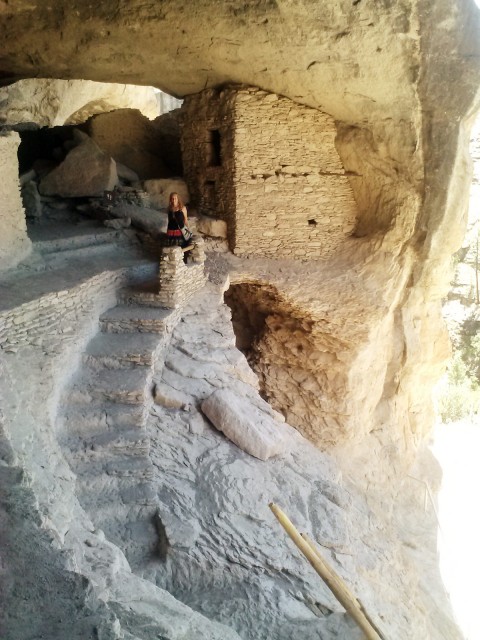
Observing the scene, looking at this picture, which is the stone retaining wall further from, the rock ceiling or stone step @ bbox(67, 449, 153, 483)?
the rock ceiling

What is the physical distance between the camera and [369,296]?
27.8ft

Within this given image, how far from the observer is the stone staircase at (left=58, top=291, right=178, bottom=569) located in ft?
15.1

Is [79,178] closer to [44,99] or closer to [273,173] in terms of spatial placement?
[44,99]

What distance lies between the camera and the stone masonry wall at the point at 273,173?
8453mm

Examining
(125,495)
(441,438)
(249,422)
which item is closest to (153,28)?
(249,422)

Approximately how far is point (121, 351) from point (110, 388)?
2.05ft

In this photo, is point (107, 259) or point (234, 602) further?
point (107, 259)

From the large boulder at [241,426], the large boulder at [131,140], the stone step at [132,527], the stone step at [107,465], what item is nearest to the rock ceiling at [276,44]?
the large boulder at [131,140]

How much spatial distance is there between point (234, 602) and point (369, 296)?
17.7ft

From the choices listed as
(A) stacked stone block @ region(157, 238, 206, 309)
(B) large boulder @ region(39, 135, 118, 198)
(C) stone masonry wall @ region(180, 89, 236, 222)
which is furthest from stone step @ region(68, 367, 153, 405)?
(B) large boulder @ region(39, 135, 118, 198)

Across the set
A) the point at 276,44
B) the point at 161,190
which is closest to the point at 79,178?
the point at 161,190

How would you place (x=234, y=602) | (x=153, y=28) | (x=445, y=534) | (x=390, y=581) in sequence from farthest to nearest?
(x=445, y=534) → (x=153, y=28) → (x=390, y=581) → (x=234, y=602)

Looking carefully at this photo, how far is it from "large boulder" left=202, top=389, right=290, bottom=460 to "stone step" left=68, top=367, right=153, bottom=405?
776 millimetres

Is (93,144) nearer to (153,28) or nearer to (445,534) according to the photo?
(153,28)
